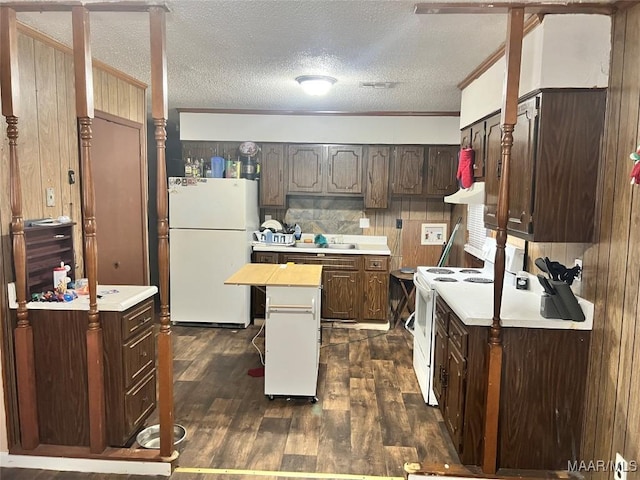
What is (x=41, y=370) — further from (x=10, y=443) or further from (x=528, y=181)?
(x=528, y=181)

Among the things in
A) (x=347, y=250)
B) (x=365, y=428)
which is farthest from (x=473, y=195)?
(x=347, y=250)

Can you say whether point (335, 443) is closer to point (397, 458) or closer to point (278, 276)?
point (397, 458)

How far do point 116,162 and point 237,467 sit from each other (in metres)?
2.47

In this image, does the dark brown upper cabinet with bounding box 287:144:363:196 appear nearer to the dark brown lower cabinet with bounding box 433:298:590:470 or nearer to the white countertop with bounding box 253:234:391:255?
the white countertop with bounding box 253:234:391:255

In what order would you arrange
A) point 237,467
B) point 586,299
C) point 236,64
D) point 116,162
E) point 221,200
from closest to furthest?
point 586,299 → point 237,467 → point 236,64 → point 116,162 → point 221,200

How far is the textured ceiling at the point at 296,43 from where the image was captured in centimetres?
223

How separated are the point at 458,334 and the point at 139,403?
1.92m

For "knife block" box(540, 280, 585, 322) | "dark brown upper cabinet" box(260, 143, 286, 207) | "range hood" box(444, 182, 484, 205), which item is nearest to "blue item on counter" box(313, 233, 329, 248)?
"dark brown upper cabinet" box(260, 143, 286, 207)

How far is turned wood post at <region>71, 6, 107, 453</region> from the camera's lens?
2123 mm

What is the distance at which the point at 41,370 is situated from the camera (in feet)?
7.89

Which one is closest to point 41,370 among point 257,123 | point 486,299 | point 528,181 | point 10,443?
point 10,443

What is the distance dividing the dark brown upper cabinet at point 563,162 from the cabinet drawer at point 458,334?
60 cm

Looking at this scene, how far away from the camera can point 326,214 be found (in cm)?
551

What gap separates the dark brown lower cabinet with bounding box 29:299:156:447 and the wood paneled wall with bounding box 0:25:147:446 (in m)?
0.17
